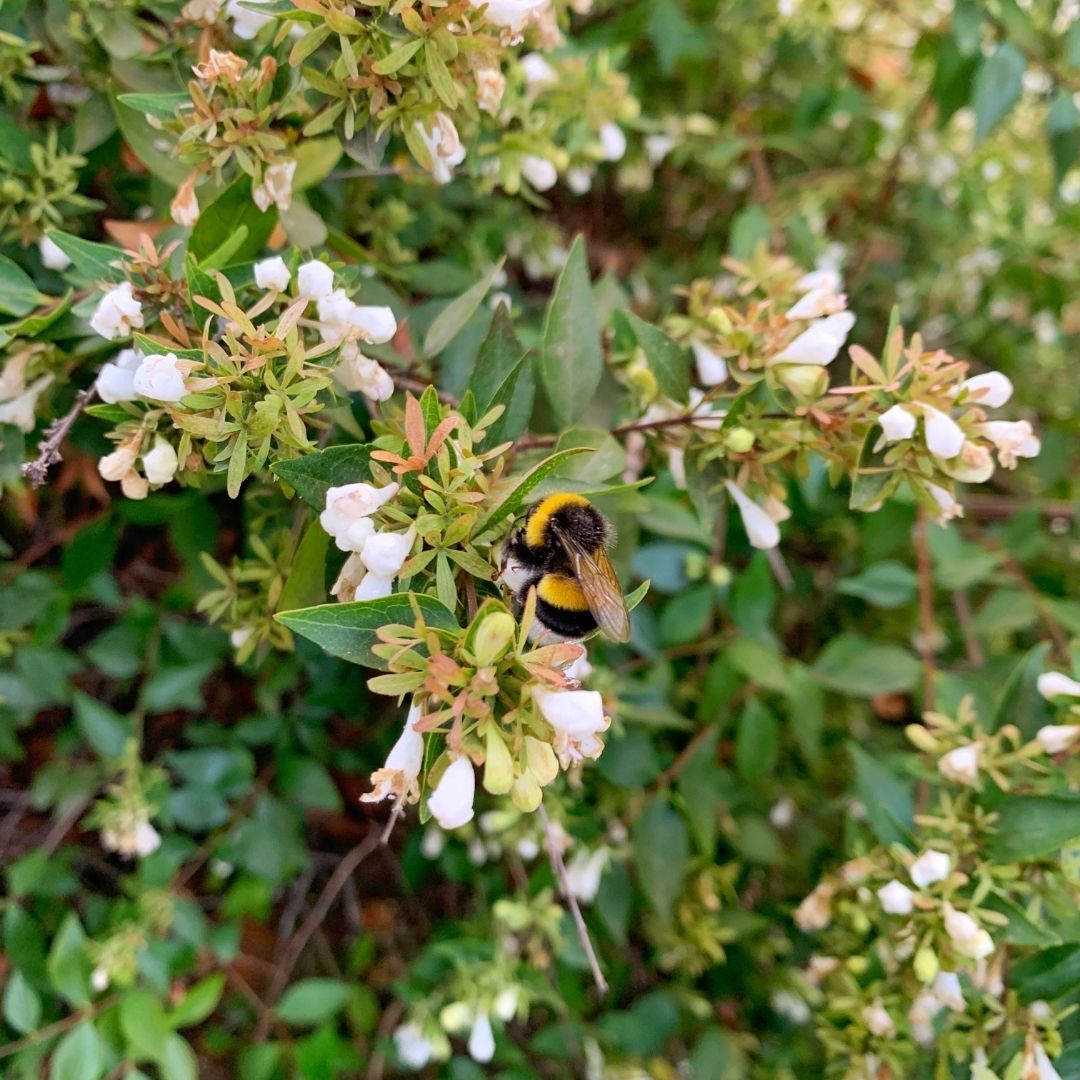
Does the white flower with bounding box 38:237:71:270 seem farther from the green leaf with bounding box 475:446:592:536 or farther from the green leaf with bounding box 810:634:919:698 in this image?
the green leaf with bounding box 810:634:919:698

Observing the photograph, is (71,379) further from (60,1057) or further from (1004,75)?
(1004,75)

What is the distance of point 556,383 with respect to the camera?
3.41ft

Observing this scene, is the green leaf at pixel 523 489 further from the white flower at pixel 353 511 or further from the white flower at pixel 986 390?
the white flower at pixel 986 390

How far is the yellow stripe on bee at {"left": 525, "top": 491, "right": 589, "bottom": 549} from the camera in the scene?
32.4 inches

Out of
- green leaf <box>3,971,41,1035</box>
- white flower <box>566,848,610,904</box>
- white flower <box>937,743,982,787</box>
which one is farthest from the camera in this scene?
white flower <box>566,848,610,904</box>

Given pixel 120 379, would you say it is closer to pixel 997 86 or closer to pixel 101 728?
pixel 101 728

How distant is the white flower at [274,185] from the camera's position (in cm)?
90

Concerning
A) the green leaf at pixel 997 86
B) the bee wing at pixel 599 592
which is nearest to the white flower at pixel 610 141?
A: the green leaf at pixel 997 86

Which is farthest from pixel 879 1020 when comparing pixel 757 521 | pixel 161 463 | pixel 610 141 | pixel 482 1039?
pixel 610 141

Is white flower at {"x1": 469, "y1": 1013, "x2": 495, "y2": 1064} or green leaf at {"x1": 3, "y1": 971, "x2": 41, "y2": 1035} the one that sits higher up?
white flower at {"x1": 469, "y1": 1013, "x2": 495, "y2": 1064}

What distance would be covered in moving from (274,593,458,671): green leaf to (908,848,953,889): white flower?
2.32ft

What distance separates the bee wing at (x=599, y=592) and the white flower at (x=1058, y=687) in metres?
0.64

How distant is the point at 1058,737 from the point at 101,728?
4.93ft

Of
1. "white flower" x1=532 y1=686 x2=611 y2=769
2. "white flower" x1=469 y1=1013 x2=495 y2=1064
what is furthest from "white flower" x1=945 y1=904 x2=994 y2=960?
"white flower" x1=469 y1=1013 x2=495 y2=1064
